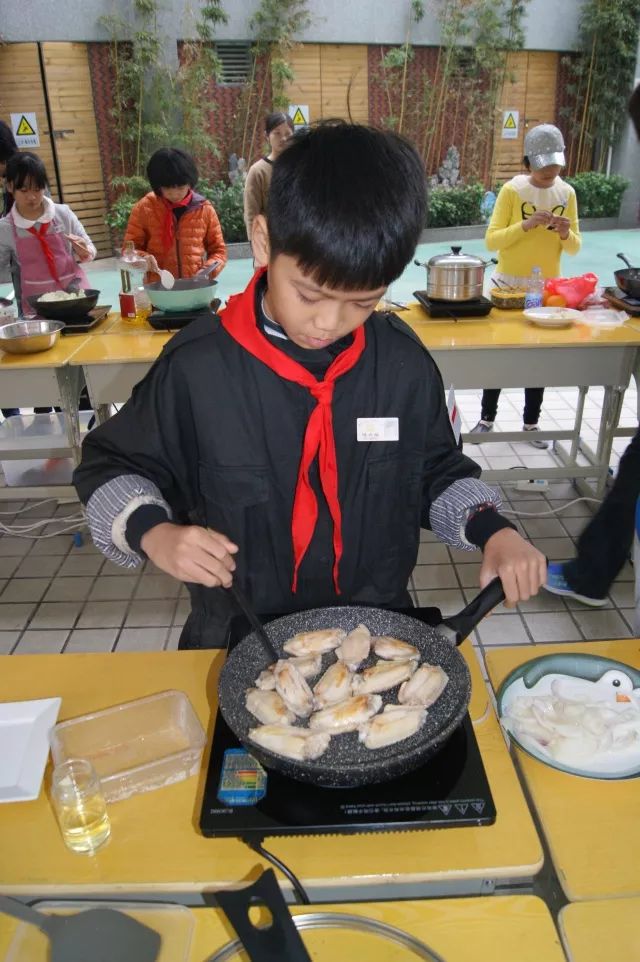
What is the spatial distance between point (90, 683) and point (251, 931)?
0.56 m

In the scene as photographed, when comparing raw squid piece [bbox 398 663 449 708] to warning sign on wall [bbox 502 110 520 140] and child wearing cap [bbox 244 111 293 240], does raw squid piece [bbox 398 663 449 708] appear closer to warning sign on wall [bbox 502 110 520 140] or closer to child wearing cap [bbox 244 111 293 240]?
child wearing cap [bbox 244 111 293 240]

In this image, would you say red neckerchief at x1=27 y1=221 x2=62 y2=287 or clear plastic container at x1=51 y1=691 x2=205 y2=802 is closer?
clear plastic container at x1=51 y1=691 x2=205 y2=802

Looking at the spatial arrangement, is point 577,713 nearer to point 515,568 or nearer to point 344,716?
point 515,568

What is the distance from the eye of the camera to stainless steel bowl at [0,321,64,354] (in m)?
3.07

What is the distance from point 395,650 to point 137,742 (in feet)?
1.38

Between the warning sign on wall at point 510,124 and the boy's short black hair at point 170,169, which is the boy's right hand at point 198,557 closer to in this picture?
the boy's short black hair at point 170,169

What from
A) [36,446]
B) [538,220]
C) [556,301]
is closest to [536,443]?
[556,301]

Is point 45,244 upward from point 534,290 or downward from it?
upward

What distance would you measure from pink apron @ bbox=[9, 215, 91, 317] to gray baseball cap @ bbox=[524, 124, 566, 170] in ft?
8.62

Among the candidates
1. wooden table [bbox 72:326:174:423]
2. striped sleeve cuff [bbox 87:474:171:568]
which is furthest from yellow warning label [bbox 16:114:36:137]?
striped sleeve cuff [bbox 87:474:171:568]

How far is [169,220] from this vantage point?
4.20 m

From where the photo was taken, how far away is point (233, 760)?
37.1 inches

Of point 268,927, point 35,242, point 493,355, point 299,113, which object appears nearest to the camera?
point 268,927

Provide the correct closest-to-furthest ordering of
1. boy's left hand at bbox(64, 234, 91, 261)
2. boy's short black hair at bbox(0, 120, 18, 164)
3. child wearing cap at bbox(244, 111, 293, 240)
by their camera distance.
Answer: boy's short black hair at bbox(0, 120, 18, 164)
boy's left hand at bbox(64, 234, 91, 261)
child wearing cap at bbox(244, 111, 293, 240)
